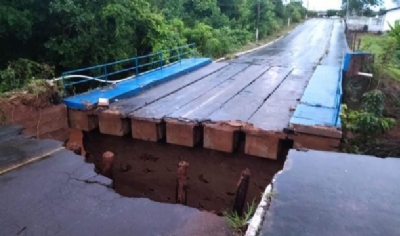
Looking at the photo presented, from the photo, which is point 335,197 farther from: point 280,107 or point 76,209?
point 280,107

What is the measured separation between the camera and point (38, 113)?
6953mm

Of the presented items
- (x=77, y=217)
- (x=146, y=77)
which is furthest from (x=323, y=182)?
(x=146, y=77)

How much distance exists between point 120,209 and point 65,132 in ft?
13.7

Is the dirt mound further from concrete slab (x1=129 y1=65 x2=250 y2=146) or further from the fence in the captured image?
concrete slab (x1=129 y1=65 x2=250 y2=146)

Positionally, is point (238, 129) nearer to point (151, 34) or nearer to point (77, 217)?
point (77, 217)

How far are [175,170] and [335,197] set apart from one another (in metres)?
4.26

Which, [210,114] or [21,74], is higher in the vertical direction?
[21,74]

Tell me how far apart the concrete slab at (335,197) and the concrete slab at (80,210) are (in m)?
0.67

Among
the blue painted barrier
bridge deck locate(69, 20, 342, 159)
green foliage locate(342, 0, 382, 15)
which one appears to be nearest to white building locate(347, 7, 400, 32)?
green foliage locate(342, 0, 382, 15)

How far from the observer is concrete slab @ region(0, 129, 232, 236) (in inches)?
138

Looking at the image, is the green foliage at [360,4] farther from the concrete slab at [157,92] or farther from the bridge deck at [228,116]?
the bridge deck at [228,116]

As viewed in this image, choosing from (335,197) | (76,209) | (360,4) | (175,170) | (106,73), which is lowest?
(175,170)

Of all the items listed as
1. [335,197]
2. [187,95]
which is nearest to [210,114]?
[187,95]

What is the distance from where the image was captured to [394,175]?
12.4ft
